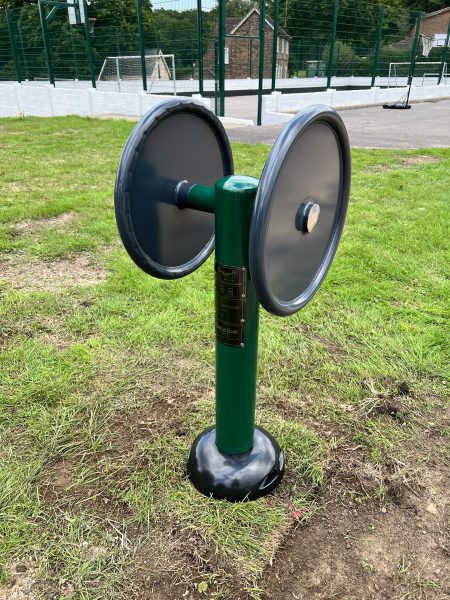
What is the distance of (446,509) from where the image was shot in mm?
1789

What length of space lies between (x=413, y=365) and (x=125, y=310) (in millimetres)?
1706

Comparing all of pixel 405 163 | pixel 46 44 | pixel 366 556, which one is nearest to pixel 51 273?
pixel 366 556

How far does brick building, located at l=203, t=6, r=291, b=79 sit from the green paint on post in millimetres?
10801

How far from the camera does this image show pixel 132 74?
600 inches

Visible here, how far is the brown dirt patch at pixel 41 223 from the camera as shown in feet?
14.6

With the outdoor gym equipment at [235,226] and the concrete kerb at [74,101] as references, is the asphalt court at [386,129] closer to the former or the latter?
the concrete kerb at [74,101]

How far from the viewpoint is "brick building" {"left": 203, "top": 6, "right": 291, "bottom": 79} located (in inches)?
526

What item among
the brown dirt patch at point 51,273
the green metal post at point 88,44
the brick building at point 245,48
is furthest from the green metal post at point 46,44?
the brown dirt patch at point 51,273

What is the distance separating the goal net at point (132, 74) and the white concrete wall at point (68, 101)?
74 centimetres

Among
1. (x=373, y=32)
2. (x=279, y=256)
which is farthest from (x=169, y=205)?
(x=373, y=32)

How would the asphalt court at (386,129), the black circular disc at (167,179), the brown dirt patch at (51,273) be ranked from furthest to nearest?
the asphalt court at (386,129) → the brown dirt patch at (51,273) → the black circular disc at (167,179)

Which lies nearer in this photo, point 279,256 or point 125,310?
point 279,256

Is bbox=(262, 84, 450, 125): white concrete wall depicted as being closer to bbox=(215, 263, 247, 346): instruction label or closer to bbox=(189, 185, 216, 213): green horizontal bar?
bbox=(189, 185, 216, 213): green horizontal bar

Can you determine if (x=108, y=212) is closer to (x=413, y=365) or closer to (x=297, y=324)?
(x=297, y=324)
